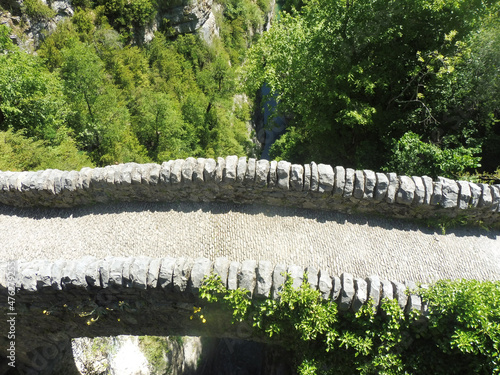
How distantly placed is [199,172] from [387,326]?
5.71m

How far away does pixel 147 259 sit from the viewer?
7.46 metres

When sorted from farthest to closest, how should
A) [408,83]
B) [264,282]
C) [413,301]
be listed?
[408,83] < [264,282] < [413,301]

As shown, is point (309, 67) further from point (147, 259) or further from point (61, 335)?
point (61, 335)

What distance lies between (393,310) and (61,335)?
8.68m

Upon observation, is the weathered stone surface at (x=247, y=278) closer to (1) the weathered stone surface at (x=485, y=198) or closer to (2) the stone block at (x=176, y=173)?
(2) the stone block at (x=176, y=173)

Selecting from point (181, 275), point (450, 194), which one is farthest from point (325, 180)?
point (181, 275)

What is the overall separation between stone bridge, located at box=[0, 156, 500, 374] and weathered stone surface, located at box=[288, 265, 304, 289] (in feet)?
0.17

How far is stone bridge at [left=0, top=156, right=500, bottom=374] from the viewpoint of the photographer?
748cm

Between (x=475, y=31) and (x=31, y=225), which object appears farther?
(x=475, y=31)

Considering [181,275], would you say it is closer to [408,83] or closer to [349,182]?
[349,182]

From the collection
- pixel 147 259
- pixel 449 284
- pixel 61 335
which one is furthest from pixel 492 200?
pixel 61 335

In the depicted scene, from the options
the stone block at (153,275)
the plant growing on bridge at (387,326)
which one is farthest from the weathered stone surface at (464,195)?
the stone block at (153,275)

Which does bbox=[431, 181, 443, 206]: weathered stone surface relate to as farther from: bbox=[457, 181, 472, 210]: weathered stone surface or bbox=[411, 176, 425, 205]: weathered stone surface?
bbox=[457, 181, 472, 210]: weathered stone surface

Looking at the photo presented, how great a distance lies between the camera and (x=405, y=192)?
8500 mm
